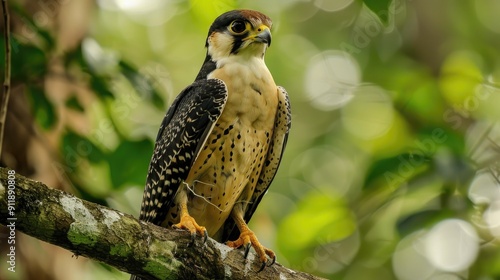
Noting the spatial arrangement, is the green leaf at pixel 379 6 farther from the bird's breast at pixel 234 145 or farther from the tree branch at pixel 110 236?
the bird's breast at pixel 234 145

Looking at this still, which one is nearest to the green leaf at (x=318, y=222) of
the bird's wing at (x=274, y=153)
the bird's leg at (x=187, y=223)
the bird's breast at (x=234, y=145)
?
the bird's wing at (x=274, y=153)

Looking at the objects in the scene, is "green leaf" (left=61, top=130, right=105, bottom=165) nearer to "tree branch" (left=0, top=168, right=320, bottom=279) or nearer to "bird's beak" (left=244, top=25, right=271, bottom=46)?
"tree branch" (left=0, top=168, right=320, bottom=279)

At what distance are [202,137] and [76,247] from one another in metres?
1.86

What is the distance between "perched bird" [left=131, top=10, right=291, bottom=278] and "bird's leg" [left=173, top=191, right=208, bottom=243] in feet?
0.07

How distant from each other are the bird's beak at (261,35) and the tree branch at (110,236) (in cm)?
175

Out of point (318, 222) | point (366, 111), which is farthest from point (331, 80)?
point (318, 222)

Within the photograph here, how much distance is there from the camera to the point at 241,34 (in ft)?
19.2

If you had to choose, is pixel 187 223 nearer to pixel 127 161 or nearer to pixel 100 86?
pixel 127 161

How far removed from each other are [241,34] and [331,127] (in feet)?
23.3

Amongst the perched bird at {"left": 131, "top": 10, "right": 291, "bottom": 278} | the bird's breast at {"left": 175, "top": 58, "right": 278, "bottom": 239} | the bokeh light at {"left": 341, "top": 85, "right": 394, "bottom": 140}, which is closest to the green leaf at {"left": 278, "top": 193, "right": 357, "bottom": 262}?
the perched bird at {"left": 131, "top": 10, "right": 291, "bottom": 278}

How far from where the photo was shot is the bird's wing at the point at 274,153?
5.77m

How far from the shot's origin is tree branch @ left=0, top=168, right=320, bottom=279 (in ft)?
11.5

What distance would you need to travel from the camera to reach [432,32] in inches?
388

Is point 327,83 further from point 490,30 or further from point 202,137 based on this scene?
point 202,137
